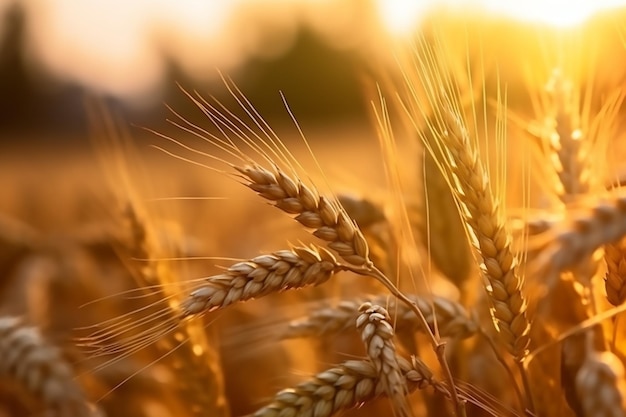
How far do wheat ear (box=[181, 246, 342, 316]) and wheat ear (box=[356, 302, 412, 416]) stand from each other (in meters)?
0.12

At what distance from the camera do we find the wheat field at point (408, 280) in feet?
3.48

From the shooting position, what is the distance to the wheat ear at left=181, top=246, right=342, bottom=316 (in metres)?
1.04

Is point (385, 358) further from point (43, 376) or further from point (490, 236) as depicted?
point (43, 376)

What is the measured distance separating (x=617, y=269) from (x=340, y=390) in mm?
452

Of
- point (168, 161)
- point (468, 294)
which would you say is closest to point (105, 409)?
point (468, 294)

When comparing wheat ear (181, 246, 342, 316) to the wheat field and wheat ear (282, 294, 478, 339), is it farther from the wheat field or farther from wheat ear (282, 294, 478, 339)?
wheat ear (282, 294, 478, 339)

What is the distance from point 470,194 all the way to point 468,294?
2.00ft

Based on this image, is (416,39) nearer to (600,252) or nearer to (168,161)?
(600,252)

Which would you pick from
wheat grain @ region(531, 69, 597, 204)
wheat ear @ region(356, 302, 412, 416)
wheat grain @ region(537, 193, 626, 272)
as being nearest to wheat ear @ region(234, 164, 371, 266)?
wheat ear @ region(356, 302, 412, 416)

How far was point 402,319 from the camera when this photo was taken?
1.34 m

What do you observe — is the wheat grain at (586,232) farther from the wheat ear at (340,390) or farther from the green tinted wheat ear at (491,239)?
the wheat ear at (340,390)

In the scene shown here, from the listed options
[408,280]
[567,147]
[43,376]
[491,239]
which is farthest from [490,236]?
[408,280]

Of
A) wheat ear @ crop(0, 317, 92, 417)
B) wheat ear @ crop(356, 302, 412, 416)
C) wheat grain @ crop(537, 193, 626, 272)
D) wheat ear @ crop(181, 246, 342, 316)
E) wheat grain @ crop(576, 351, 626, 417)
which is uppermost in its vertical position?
wheat grain @ crop(537, 193, 626, 272)

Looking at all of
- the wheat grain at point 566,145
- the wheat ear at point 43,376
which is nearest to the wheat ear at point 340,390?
the wheat ear at point 43,376
